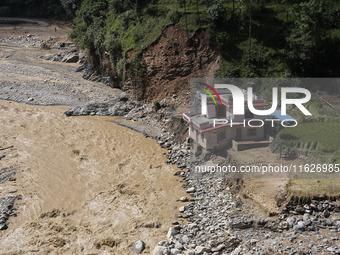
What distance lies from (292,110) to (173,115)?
1194cm

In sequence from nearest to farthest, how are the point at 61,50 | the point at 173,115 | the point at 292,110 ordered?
the point at 292,110 → the point at 173,115 → the point at 61,50

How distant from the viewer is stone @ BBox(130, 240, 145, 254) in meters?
23.4

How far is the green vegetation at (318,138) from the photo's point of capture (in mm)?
29453

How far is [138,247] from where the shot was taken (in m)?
23.5

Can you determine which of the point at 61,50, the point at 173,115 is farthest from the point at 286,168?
the point at 61,50

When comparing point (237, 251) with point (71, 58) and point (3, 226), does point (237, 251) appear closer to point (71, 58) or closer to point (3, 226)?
point (3, 226)

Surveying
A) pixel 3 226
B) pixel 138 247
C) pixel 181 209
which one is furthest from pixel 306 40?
pixel 3 226

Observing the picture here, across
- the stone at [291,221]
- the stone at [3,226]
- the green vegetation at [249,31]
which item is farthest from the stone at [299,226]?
the green vegetation at [249,31]

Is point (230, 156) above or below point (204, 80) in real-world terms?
below

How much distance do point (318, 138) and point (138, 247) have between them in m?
17.4

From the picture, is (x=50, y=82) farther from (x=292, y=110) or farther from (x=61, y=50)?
(x=292, y=110)

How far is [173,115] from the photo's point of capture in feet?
133

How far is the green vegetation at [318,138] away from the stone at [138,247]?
→ 47.2ft

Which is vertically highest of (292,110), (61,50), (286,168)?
(61,50)
